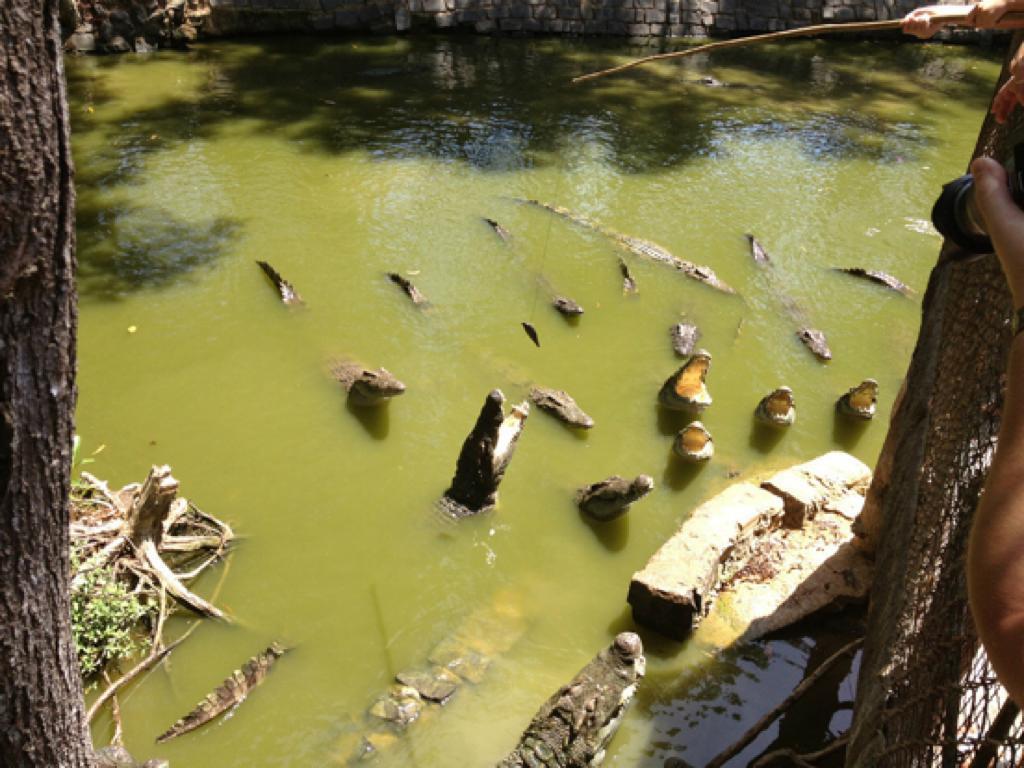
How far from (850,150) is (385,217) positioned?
7159mm

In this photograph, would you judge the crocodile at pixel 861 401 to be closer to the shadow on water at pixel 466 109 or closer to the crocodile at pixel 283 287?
the crocodile at pixel 283 287

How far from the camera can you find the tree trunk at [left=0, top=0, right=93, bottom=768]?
7.20 ft

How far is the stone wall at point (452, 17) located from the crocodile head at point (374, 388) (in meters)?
10.7

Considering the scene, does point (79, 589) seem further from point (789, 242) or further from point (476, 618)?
point (789, 242)

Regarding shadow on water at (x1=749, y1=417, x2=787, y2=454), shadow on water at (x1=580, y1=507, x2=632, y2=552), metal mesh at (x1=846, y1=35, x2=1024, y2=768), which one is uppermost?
metal mesh at (x1=846, y1=35, x2=1024, y2=768)

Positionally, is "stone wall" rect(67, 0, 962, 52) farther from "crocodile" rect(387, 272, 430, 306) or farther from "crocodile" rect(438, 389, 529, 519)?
"crocodile" rect(438, 389, 529, 519)

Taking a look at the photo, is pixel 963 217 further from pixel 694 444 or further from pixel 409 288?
pixel 409 288

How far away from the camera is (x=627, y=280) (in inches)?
359

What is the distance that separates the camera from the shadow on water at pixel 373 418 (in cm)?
704

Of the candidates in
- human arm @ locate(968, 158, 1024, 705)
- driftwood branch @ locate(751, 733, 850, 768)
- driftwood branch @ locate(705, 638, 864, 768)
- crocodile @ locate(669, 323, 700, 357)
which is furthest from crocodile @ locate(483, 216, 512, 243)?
human arm @ locate(968, 158, 1024, 705)

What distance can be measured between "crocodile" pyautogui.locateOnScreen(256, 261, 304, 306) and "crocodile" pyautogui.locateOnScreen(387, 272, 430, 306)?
954 mm

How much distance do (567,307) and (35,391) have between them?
21.0ft

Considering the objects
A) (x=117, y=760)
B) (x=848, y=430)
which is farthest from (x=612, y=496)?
(x=117, y=760)

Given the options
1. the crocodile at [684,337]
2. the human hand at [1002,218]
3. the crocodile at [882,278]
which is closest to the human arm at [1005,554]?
the human hand at [1002,218]
